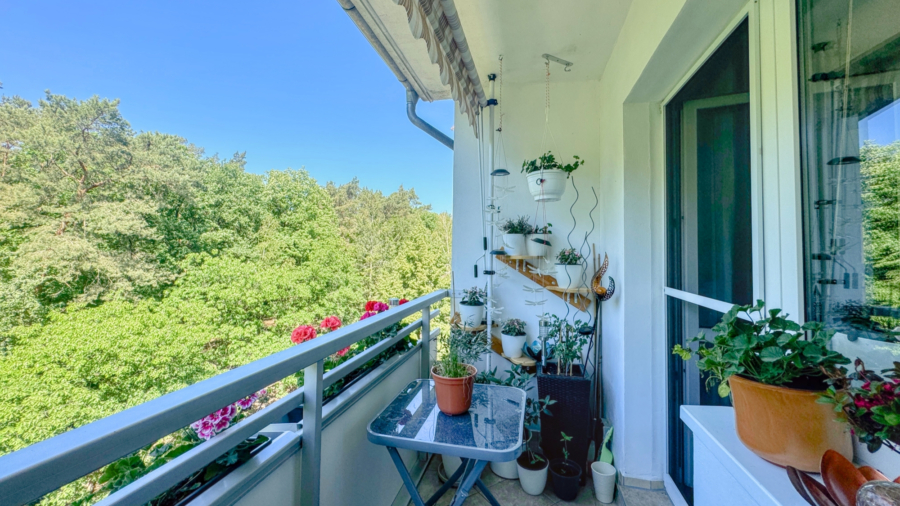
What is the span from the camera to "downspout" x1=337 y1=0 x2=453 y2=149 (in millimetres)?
1803

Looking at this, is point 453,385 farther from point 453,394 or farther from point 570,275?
point 570,275

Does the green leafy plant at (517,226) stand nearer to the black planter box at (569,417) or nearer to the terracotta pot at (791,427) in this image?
the black planter box at (569,417)

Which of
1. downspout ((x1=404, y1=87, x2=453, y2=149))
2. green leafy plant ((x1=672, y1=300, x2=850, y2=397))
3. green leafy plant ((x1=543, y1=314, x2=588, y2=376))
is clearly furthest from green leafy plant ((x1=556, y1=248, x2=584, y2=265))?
green leafy plant ((x1=672, y1=300, x2=850, y2=397))

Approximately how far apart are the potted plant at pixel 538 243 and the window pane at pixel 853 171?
65.1 inches

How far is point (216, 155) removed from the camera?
1369cm

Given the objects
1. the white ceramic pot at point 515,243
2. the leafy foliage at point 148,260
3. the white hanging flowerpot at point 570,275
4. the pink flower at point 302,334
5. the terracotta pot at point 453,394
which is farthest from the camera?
the leafy foliage at point 148,260

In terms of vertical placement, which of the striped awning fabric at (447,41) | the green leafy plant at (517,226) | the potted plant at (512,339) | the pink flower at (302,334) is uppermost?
the striped awning fabric at (447,41)

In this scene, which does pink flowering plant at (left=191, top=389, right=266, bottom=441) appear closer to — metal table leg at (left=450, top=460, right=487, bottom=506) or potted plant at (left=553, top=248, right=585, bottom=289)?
metal table leg at (left=450, top=460, right=487, bottom=506)

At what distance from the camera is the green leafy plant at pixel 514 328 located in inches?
92.5

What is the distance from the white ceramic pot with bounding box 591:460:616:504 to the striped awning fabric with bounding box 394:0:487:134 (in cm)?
219

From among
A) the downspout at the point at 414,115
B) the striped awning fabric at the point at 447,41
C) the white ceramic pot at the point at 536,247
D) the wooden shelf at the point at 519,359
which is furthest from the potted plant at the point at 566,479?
the downspout at the point at 414,115

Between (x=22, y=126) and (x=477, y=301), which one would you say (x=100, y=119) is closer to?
(x=22, y=126)

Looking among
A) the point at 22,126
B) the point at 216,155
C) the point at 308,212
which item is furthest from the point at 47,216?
the point at 308,212

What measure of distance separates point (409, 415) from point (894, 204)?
4.39ft
